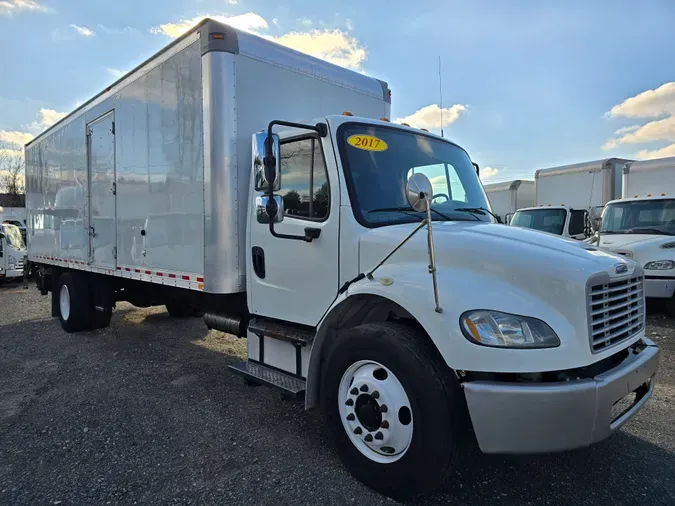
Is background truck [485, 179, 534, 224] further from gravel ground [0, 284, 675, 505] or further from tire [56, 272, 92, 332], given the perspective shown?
tire [56, 272, 92, 332]

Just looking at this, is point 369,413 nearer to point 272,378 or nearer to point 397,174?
point 272,378

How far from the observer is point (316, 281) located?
145 inches

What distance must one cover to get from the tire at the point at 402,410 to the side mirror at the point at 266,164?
1.18 m

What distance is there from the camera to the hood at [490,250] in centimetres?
273

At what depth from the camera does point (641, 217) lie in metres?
9.37

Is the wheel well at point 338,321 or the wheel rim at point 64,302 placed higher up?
the wheel well at point 338,321

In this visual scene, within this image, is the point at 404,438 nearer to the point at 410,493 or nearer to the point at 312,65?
the point at 410,493

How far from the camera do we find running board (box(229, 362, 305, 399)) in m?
3.66

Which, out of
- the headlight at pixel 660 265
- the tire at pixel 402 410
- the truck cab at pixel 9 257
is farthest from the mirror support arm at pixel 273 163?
the truck cab at pixel 9 257

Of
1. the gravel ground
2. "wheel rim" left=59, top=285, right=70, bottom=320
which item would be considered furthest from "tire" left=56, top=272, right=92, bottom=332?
the gravel ground

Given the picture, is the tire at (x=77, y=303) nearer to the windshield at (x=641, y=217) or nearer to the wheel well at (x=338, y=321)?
the wheel well at (x=338, y=321)

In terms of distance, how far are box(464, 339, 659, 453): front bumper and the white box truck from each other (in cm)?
1

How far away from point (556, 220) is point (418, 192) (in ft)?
34.4

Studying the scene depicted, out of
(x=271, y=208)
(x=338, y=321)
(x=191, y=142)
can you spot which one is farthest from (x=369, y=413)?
(x=191, y=142)
